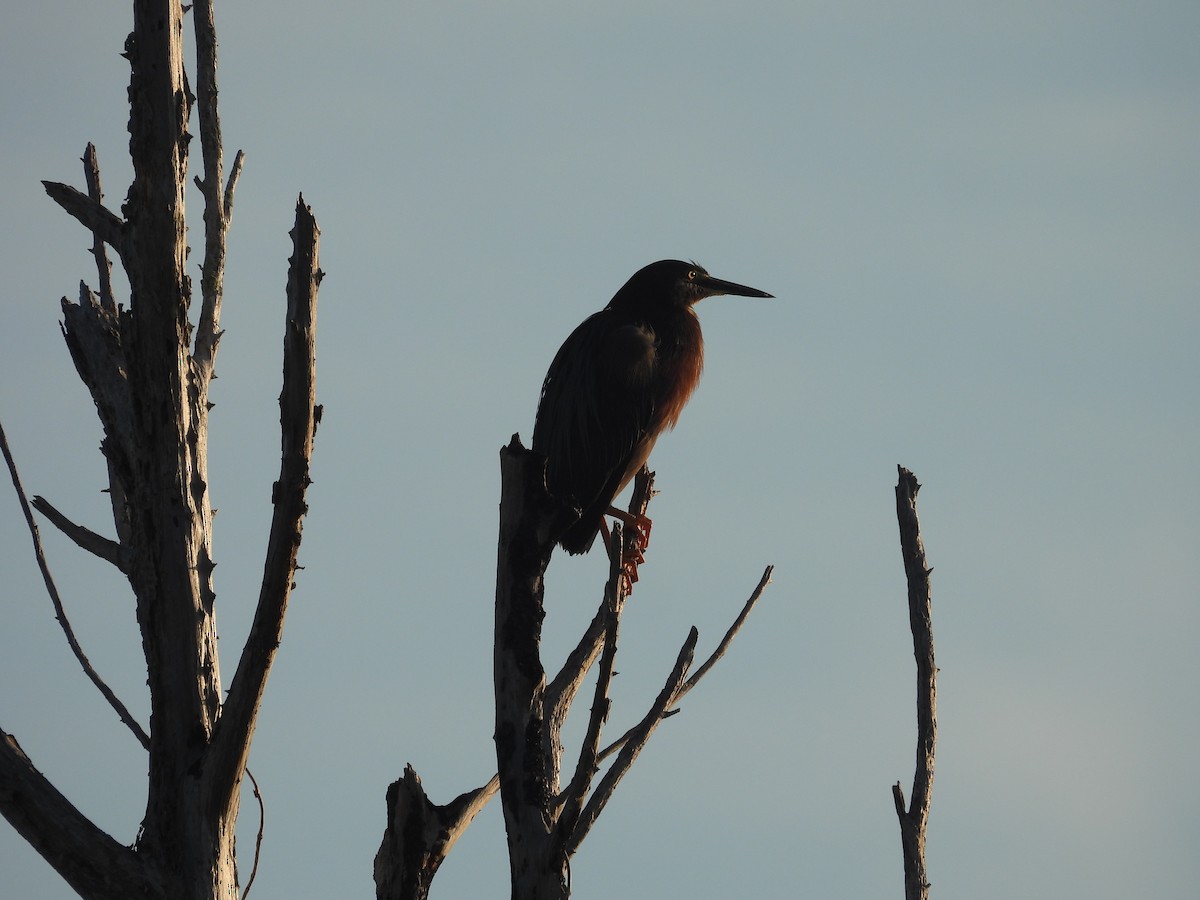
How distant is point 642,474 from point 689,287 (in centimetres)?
275

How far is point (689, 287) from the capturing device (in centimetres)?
830

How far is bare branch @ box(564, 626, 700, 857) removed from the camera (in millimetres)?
3387

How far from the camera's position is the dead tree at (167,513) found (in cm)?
371

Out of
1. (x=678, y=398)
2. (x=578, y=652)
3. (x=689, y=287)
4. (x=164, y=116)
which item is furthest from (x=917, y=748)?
(x=689, y=287)

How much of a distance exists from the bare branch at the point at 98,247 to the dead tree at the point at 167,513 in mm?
248

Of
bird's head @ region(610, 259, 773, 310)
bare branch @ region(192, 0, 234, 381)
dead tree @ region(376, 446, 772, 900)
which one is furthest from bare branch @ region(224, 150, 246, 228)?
bird's head @ region(610, 259, 773, 310)

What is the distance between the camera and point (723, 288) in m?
8.48

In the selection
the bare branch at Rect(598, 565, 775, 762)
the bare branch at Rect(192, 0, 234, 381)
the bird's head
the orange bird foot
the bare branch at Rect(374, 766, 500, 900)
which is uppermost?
the bird's head

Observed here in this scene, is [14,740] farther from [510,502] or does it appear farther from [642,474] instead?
[642,474]

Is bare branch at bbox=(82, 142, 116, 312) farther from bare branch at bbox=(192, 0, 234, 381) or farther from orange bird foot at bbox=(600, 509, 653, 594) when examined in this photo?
orange bird foot at bbox=(600, 509, 653, 594)

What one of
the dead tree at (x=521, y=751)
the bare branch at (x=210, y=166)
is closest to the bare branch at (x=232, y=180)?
the bare branch at (x=210, y=166)

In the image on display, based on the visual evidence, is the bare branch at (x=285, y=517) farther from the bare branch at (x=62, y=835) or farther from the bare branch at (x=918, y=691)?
the bare branch at (x=918, y=691)

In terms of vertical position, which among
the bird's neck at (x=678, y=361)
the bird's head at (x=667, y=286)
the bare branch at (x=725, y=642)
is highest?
the bird's head at (x=667, y=286)

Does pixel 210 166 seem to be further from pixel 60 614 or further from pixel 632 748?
pixel 632 748
